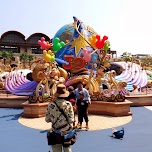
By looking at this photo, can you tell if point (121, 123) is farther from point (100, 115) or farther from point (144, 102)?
point (144, 102)

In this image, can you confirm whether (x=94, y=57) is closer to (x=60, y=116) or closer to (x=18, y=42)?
(x=60, y=116)

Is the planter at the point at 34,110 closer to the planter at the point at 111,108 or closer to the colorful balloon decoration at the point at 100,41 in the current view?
the planter at the point at 111,108

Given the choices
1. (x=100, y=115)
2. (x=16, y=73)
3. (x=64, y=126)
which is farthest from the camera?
(x=16, y=73)

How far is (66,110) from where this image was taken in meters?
3.31

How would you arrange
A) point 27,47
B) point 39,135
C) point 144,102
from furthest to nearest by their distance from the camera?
point 27,47 < point 144,102 < point 39,135

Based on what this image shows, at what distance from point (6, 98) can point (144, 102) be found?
527cm

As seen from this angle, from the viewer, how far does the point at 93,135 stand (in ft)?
18.1

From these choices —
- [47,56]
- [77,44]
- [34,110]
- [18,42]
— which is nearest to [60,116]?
[34,110]

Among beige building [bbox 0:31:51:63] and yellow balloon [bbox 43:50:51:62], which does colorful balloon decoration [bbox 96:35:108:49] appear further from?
beige building [bbox 0:31:51:63]

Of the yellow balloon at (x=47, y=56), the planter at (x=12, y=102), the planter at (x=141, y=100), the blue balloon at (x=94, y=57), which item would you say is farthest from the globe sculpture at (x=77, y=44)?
the planter at (x=141, y=100)

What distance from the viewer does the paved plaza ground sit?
469 cm

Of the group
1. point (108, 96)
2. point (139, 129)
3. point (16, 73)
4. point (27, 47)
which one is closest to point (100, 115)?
point (108, 96)

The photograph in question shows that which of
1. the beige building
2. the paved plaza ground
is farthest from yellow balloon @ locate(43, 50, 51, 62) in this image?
the beige building

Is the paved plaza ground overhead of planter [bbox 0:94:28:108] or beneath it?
beneath
